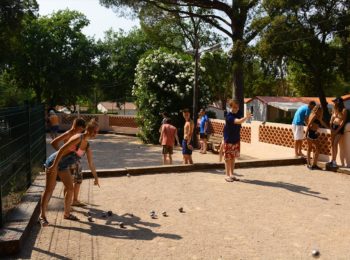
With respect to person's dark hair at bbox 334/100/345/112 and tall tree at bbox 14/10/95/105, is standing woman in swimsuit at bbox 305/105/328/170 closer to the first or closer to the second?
person's dark hair at bbox 334/100/345/112

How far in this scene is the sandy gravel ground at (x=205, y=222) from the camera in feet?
14.6

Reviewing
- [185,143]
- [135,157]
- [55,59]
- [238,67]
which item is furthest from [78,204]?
[55,59]

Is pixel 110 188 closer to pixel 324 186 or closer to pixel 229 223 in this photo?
pixel 229 223

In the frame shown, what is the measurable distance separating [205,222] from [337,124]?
5.21 meters

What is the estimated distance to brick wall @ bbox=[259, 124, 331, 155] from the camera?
33.5ft

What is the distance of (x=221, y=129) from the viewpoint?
17750mm

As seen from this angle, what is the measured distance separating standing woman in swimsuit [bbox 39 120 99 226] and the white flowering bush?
47.1ft

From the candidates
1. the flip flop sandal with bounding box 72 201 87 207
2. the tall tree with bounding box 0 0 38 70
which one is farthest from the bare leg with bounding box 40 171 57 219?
the tall tree with bounding box 0 0 38 70

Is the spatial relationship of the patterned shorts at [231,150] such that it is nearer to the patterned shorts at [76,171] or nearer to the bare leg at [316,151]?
the bare leg at [316,151]

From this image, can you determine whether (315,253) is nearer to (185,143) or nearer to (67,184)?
(67,184)

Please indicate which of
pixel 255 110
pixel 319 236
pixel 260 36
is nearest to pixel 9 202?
pixel 319 236

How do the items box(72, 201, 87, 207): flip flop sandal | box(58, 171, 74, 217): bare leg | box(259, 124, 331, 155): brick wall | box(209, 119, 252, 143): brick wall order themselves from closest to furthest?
box(58, 171, 74, 217): bare leg, box(72, 201, 87, 207): flip flop sandal, box(259, 124, 331, 155): brick wall, box(209, 119, 252, 143): brick wall

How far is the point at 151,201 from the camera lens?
666 centimetres

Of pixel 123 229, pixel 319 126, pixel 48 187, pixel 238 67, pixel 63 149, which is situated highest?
pixel 238 67
